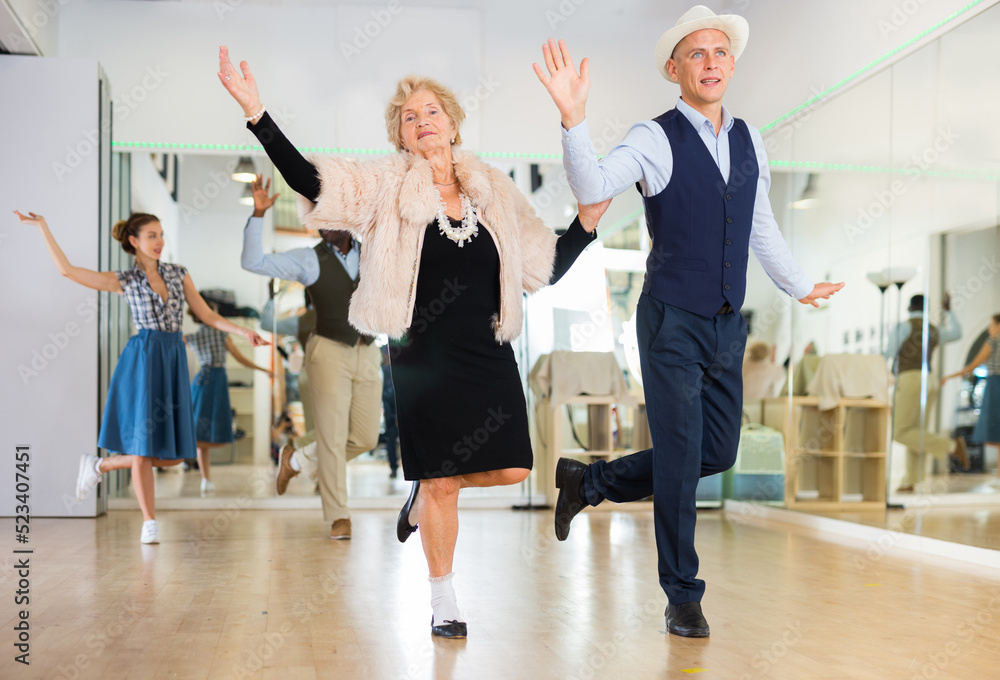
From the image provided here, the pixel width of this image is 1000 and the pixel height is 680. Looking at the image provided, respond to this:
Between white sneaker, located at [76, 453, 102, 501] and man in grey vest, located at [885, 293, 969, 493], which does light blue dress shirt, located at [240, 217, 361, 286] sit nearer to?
white sneaker, located at [76, 453, 102, 501]

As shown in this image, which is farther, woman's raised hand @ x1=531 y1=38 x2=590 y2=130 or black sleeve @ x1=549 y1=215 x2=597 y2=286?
black sleeve @ x1=549 y1=215 x2=597 y2=286

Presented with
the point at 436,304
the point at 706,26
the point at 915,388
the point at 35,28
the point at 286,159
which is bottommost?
the point at 915,388

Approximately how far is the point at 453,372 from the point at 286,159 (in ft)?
2.35

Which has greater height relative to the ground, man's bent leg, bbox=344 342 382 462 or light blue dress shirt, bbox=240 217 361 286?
light blue dress shirt, bbox=240 217 361 286

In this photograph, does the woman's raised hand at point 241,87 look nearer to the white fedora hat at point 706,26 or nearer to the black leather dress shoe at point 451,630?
the white fedora hat at point 706,26

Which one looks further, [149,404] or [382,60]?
[382,60]

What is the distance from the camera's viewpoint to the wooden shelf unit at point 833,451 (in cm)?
524

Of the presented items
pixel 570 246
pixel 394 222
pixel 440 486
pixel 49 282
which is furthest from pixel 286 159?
pixel 49 282

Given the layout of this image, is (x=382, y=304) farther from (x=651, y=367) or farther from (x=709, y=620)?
(x=709, y=620)

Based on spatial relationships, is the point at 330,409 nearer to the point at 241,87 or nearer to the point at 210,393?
the point at 210,393

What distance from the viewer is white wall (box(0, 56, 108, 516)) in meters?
5.68

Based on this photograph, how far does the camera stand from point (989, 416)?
430 centimetres

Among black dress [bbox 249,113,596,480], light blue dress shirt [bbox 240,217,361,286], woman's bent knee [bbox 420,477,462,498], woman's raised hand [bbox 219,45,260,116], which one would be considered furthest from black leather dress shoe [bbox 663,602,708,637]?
light blue dress shirt [bbox 240,217,361,286]

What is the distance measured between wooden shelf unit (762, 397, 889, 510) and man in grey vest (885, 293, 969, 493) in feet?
0.57
